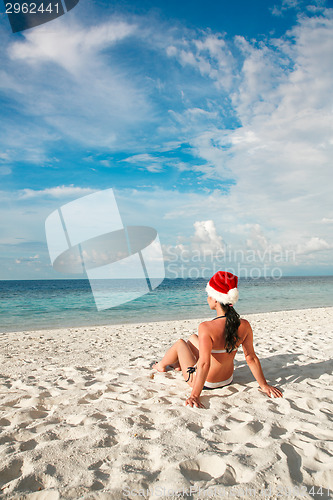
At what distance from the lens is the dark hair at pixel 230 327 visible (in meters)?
3.34

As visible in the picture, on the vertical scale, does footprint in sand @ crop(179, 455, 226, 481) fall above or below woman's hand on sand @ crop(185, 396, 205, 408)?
above

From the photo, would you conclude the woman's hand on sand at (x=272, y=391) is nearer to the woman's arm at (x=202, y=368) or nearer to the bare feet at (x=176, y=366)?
the woman's arm at (x=202, y=368)

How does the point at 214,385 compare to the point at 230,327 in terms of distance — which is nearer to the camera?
the point at 230,327

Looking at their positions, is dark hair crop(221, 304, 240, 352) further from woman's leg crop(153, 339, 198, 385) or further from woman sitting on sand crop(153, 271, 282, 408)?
woman's leg crop(153, 339, 198, 385)

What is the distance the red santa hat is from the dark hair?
0.34ft

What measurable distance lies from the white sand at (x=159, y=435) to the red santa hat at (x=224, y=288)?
1.12 metres

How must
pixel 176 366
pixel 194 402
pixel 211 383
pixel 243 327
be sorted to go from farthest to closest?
pixel 176 366
pixel 211 383
pixel 243 327
pixel 194 402

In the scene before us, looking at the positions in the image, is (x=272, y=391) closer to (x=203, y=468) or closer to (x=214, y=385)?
(x=214, y=385)

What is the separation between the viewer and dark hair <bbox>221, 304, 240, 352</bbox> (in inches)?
131

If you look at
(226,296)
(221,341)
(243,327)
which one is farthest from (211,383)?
(226,296)

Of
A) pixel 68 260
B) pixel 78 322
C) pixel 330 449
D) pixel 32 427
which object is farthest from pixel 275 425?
pixel 78 322

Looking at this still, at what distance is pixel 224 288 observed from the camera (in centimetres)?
334

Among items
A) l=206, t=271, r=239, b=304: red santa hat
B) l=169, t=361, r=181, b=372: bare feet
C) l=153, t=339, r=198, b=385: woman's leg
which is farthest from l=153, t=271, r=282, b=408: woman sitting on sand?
l=169, t=361, r=181, b=372: bare feet

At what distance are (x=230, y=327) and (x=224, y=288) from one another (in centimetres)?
43
